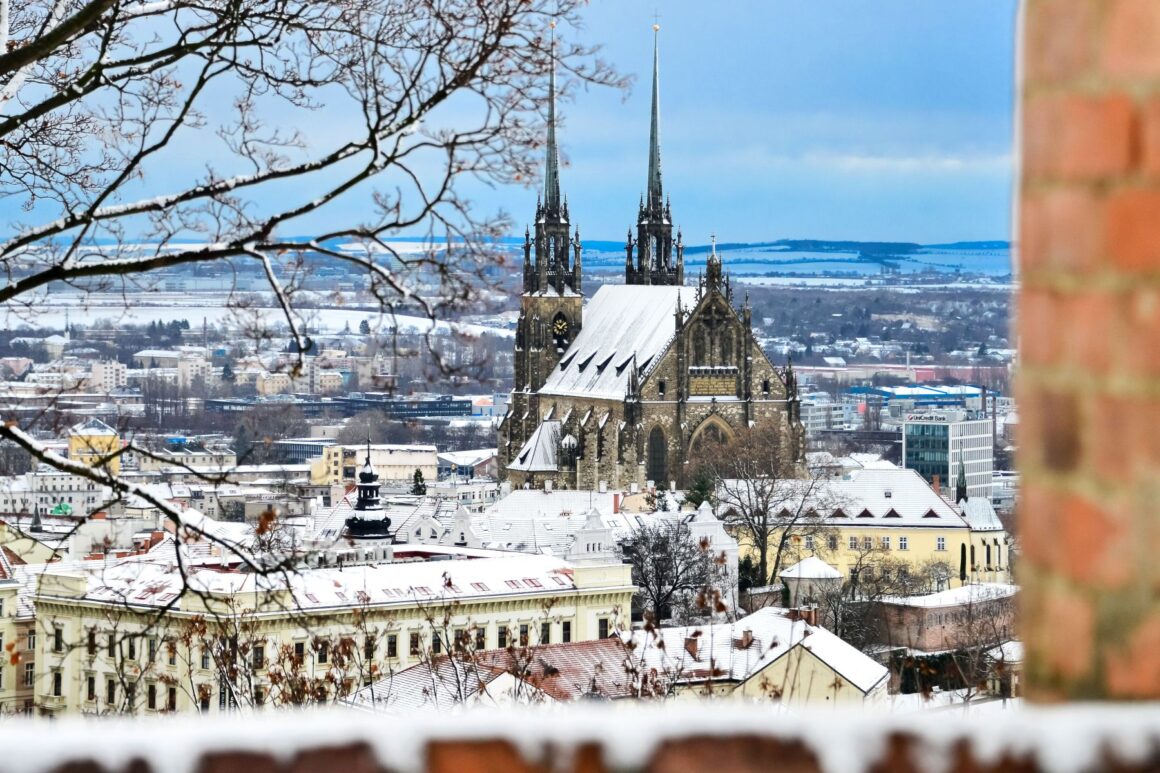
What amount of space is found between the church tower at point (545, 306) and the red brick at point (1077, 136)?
86.5 meters

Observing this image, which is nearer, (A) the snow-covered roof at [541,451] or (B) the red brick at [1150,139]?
(B) the red brick at [1150,139]

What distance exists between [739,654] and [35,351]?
272ft

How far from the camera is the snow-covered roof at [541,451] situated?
3442 inches

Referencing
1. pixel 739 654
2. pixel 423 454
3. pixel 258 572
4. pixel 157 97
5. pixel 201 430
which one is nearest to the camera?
pixel 258 572

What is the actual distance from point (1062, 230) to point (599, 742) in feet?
2.27

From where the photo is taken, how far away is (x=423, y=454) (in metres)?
168

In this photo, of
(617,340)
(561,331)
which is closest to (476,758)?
(617,340)

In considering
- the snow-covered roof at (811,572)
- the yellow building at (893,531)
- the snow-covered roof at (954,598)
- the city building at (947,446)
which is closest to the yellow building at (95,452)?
the snow-covered roof at (954,598)

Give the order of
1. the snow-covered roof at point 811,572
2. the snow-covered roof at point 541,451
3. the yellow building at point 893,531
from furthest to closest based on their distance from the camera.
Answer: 1. the snow-covered roof at point 541,451
2. the yellow building at point 893,531
3. the snow-covered roof at point 811,572

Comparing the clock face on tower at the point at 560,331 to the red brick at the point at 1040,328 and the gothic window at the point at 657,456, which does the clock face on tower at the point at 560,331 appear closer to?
the gothic window at the point at 657,456

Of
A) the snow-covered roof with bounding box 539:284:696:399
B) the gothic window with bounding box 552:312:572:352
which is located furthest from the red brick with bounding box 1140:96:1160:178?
the gothic window with bounding box 552:312:572:352

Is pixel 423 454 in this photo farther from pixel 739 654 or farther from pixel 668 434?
pixel 739 654

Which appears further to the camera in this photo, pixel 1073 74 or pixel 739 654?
pixel 739 654

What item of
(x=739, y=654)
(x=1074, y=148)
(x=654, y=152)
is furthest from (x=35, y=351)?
(x=1074, y=148)
